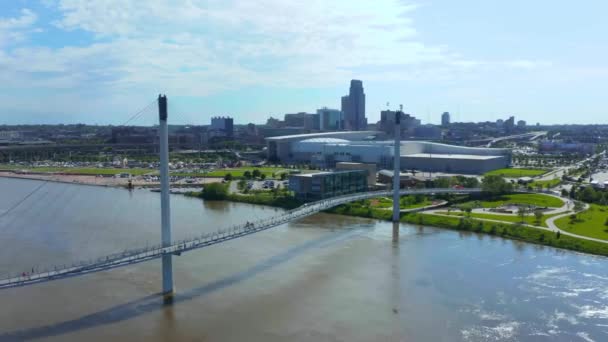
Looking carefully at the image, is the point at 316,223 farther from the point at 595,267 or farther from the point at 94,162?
the point at 94,162

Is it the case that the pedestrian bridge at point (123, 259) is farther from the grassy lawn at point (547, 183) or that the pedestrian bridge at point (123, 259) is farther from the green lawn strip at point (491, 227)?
the grassy lawn at point (547, 183)

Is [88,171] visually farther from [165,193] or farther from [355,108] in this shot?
[355,108]

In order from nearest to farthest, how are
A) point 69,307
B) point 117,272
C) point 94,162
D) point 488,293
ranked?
point 69,307 < point 488,293 < point 117,272 < point 94,162

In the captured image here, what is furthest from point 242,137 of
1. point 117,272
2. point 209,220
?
point 117,272

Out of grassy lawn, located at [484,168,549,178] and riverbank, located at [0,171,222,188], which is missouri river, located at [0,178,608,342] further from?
grassy lawn, located at [484,168,549,178]

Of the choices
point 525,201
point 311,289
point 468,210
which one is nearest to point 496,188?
point 525,201

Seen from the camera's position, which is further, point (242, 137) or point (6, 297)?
point (242, 137)

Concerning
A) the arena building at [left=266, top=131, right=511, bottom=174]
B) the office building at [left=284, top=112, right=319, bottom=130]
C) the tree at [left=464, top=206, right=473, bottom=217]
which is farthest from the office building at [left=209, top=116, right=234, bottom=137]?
the tree at [left=464, top=206, right=473, bottom=217]
